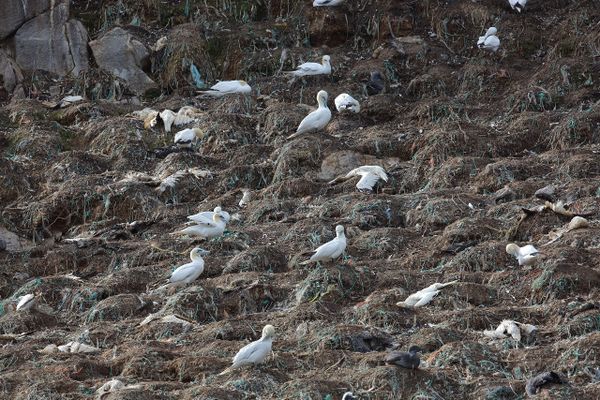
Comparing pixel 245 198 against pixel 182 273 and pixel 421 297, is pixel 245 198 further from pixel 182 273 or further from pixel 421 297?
pixel 421 297

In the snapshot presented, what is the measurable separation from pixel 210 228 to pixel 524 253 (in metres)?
3.10

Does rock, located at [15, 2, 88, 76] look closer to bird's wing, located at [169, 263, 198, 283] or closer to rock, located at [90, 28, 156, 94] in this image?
rock, located at [90, 28, 156, 94]

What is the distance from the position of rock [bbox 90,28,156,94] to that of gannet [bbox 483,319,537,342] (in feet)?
29.3

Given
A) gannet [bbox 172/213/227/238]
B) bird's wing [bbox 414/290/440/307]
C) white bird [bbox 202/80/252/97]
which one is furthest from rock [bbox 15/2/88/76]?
bird's wing [bbox 414/290/440/307]

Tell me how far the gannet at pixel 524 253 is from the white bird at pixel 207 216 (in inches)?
116

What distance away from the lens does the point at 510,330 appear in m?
10.2

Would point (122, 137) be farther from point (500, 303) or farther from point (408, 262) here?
point (500, 303)

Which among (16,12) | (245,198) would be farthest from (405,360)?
(16,12)

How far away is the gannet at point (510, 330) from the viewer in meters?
10.2

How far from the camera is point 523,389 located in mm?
9148

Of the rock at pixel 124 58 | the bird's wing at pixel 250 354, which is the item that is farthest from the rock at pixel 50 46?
the bird's wing at pixel 250 354

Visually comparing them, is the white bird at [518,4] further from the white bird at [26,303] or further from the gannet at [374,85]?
the white bird at [26,303]

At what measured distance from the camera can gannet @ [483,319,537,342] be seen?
10180mm

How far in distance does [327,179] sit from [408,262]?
2.79 metres
